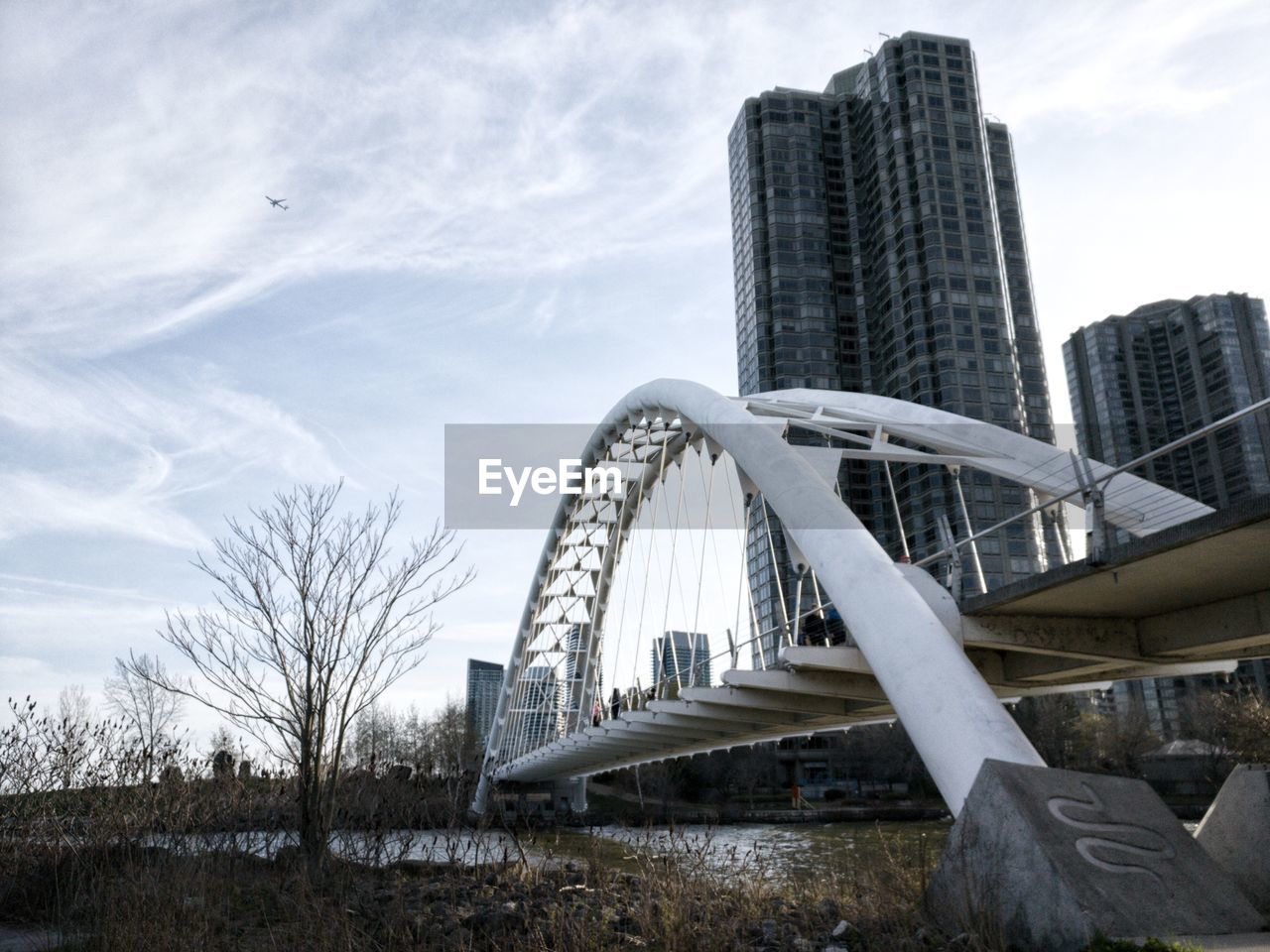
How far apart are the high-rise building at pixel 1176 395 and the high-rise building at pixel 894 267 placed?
440 inches

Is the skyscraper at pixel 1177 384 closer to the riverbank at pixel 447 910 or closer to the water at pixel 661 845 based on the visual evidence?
the water at pixel 661 845

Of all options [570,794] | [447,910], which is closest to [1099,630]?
[447,910]

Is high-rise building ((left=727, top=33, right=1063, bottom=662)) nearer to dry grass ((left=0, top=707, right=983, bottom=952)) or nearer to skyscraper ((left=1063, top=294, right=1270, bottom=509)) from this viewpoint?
skyscraper ((left=1063, top=294, right=1270, bottom=509))

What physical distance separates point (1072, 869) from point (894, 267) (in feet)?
234

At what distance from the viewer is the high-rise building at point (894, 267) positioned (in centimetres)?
6856

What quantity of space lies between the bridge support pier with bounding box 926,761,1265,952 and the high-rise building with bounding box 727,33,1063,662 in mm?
54813

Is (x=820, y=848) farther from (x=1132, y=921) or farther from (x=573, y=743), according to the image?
(x=1132, y=921)

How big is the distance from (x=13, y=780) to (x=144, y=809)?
2.28 meters

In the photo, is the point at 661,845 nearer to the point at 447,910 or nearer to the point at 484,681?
the point at 447,910

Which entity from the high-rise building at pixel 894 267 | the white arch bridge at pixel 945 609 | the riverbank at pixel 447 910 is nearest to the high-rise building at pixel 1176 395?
the high-rise building at pixel 894 267

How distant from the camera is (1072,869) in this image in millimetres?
7215

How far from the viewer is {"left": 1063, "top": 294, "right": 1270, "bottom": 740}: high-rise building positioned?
68938mm

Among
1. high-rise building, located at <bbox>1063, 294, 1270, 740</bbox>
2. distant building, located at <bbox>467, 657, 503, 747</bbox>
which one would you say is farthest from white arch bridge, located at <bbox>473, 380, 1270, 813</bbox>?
distant building, located at <bbox>467, 657, 503, 747</bbox>

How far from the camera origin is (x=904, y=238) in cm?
7406
